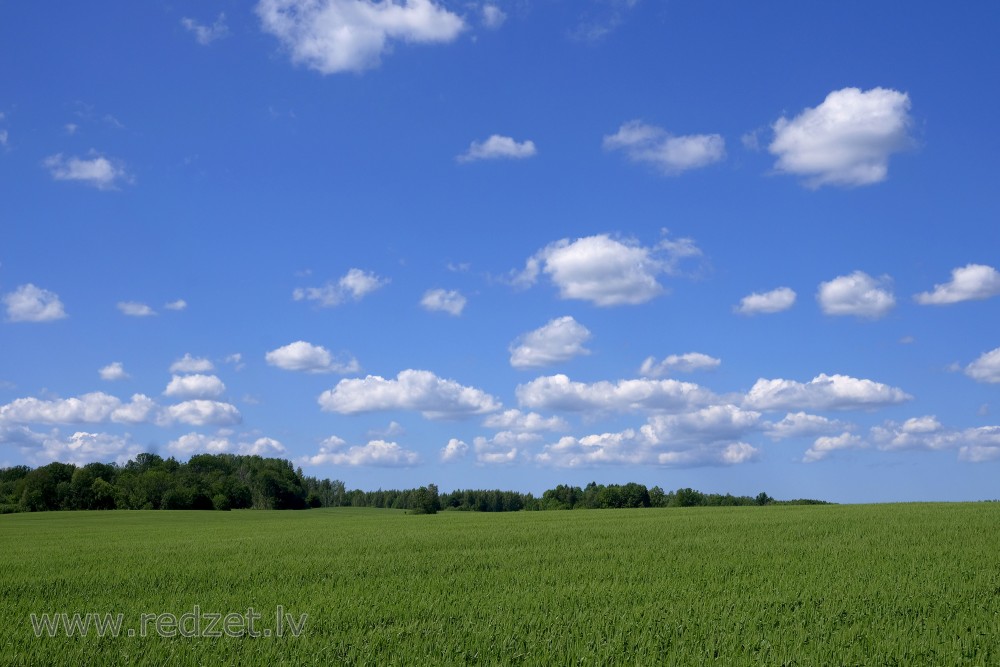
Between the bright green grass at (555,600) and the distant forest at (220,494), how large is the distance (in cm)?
6658

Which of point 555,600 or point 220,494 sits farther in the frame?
point 220,494

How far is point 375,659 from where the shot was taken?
8.88 meters

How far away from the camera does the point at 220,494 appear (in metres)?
104

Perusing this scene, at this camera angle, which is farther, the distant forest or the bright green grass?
the distant forest

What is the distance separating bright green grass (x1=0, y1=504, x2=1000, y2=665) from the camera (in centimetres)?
921

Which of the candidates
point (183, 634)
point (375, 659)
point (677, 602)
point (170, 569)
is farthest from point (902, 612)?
point (170, 569)

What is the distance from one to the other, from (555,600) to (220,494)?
101 metres

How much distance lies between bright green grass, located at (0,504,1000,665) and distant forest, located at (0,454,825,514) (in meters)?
66.6

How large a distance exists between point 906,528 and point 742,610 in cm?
1728

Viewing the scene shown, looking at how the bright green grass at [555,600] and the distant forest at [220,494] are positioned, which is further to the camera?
the distant forest at [220,494]

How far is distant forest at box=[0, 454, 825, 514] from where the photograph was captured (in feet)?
309

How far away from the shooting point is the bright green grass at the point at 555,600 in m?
9.21

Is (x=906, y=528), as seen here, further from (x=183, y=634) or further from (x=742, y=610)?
(x=183, y=634)

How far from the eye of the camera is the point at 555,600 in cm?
1216
